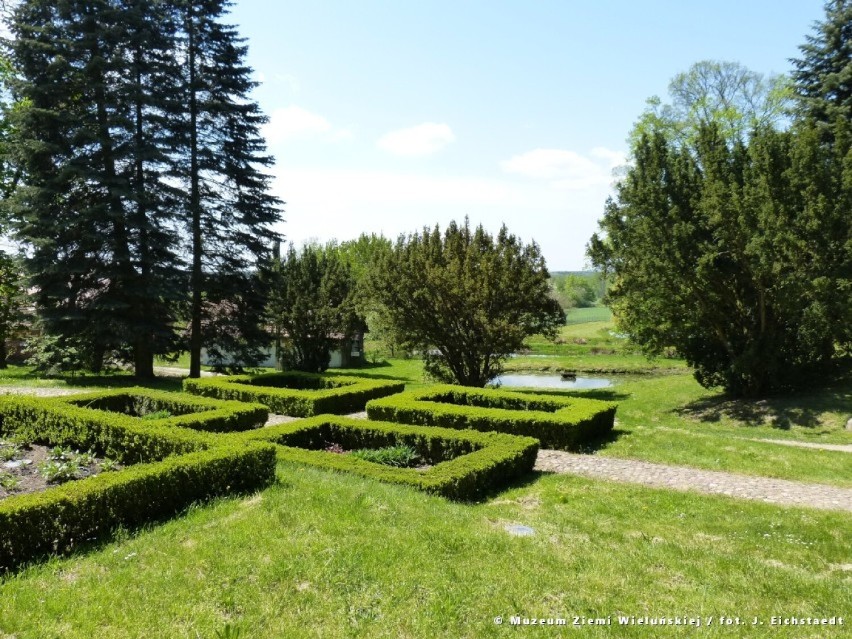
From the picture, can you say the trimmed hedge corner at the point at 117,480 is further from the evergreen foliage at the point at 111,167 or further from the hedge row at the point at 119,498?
the evergreen foliage at the point at 111,167

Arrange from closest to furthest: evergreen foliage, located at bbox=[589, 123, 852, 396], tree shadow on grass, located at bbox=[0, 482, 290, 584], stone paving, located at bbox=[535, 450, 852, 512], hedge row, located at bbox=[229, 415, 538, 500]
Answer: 1. tree shadow on grass, located at bbox=[0, 482, 290, 584]
2. hedge row, located at bbox=[229, 415, 538, 500]
3. stone paving, located at bbox=[535, 450, 852, 512]
4. evergreen foliage, located at bbox=[589, 123, 852, 396]

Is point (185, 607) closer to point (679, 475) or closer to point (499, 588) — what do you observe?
point (499, 588)

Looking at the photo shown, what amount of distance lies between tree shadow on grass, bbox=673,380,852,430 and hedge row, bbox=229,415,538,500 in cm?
963

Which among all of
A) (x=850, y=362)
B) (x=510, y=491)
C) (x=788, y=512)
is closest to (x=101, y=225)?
(x=510, y=491)

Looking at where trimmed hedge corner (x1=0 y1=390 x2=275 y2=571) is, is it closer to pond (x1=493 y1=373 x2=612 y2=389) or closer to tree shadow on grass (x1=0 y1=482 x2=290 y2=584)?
tree shadow on grass (x1=0 y1=482 x2=290 y2=584)

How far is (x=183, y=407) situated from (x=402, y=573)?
10.3 m

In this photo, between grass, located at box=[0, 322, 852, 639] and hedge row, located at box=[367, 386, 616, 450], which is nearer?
grass, located at box=[0, 322, 852, 639]

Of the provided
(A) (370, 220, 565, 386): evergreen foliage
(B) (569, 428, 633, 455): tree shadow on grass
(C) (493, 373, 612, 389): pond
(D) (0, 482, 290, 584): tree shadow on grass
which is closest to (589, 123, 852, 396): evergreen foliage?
(A) (370, 220, 565, 386): evergreen foliage

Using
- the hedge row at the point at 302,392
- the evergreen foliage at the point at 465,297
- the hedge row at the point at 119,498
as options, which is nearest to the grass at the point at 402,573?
the hedge row at the point at 119,498

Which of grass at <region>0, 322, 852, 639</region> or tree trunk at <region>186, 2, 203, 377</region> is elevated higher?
tree trunk at <region>186, 2, 203, 377</region>

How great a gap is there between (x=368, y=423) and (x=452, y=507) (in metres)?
4.56

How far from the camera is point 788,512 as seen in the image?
7.80m

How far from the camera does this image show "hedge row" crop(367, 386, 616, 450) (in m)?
12.1

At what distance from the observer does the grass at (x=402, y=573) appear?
414 centimetres
